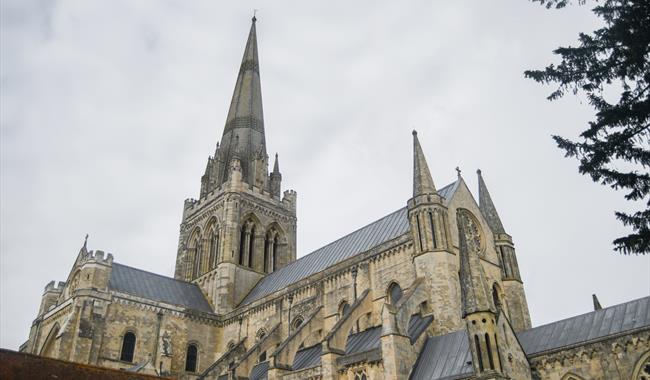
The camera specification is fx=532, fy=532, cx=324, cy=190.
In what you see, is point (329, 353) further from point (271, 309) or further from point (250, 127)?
point (250, 127)

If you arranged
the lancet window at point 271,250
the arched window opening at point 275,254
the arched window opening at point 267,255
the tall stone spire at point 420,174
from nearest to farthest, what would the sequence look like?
the tall stone spire at point 420,174
the arched window opening at point 267,255
the lancet window at point 271,250
the arched window opening at point 275,254

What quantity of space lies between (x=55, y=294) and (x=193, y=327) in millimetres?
9448

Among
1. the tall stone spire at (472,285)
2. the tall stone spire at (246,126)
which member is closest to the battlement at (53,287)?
the tall stone spire at (246,126)

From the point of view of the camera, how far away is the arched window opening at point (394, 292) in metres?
24.2

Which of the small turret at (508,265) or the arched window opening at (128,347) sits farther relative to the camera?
the arched window opening at (128,347)

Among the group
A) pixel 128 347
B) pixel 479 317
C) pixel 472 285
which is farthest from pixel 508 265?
pixel 128 347

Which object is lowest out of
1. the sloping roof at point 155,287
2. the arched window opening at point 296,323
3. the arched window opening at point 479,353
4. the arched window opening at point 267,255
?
the arched window opening at point 479,353

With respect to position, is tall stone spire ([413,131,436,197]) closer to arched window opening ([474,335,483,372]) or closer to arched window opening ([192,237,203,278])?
arched window opening ([474,335,483,372])

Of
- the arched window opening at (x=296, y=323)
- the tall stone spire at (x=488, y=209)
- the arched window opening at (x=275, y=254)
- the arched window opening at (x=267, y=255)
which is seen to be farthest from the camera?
the arched window opening at (x=275, y=254)

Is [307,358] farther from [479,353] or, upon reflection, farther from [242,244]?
[242,244]

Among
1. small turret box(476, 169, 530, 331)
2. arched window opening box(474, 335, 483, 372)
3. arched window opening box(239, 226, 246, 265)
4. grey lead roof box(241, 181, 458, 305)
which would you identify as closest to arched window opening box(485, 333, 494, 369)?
arched window opening box(474, 335, 483, 372)

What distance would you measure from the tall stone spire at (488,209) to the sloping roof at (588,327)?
8165 mm

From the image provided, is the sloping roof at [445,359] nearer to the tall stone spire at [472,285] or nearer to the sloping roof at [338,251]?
the tall stone spire at [472,285]

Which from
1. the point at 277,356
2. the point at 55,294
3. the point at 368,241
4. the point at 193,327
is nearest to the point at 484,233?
the point at 368,241
